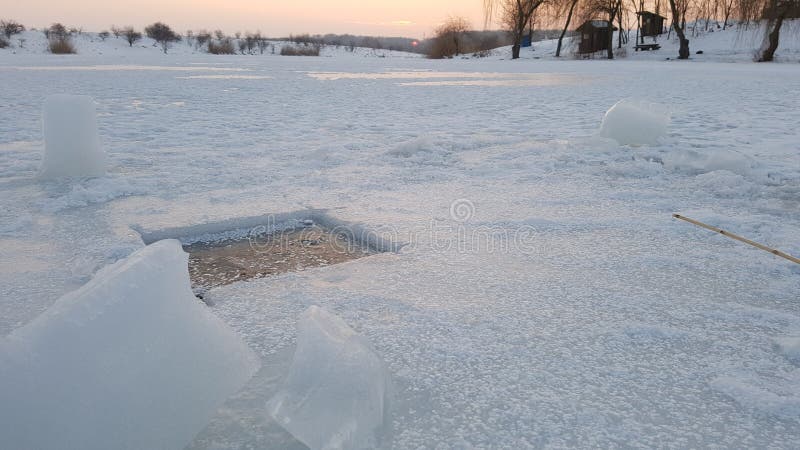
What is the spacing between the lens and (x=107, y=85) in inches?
416

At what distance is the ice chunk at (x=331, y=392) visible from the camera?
3.61 feet

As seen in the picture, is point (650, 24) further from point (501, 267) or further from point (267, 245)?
point (267, 245)

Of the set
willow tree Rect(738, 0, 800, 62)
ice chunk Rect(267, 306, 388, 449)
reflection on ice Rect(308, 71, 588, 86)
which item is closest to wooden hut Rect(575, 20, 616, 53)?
willow tree Rect(738, 0, 800, 62)

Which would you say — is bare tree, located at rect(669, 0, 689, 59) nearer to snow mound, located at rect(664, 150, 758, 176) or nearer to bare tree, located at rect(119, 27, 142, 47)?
snow mound, located at rect(664, 150, 758, 176)

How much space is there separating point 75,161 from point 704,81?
13076 millimetres

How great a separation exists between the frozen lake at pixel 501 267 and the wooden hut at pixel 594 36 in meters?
28.8

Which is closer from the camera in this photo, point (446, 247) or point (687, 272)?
point (687, 272)

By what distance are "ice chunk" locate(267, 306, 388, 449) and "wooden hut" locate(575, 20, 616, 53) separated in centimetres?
3383

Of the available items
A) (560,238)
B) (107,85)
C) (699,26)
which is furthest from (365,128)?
(699,26)

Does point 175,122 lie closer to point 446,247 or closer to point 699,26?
point 446,247

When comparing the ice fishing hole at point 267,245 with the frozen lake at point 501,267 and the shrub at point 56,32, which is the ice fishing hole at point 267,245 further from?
the shrub at point 56,32

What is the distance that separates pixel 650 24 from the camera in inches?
1328

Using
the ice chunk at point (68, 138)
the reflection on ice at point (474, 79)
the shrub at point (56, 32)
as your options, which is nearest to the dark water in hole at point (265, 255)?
the ice chunk at point (68, 138)

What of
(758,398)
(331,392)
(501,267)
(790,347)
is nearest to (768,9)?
(501,267)
